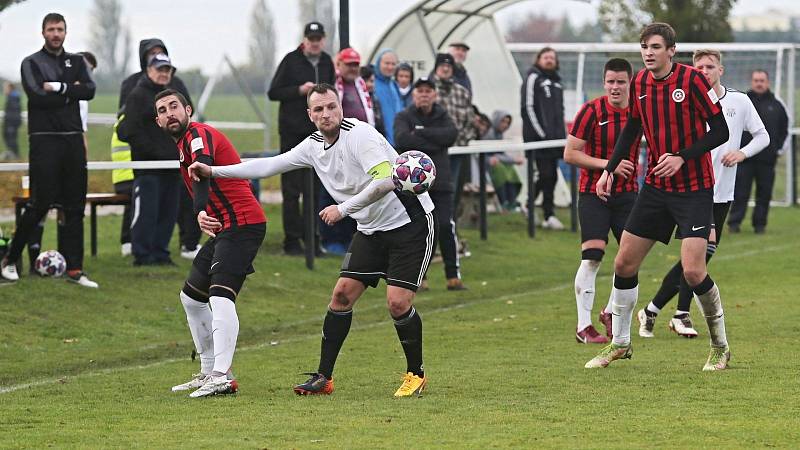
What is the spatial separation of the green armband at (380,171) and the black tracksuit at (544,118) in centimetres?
1218

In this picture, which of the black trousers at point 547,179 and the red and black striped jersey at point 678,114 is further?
the black trousers at point 547,179

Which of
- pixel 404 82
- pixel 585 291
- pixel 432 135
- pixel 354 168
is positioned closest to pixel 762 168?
pixel 404 82

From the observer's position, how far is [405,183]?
8750 mm

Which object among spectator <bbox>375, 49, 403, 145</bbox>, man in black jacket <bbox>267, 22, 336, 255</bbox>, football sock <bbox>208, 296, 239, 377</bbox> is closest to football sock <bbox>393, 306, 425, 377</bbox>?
football sock <bbox>208, 296, 239, 377</bbox>

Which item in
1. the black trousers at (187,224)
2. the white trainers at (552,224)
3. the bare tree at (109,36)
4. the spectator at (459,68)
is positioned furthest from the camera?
the bare tree at (109,36)

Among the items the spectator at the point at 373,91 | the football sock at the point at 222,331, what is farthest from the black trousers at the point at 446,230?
the football sock at the point at 222,331

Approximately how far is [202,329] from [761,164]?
47.8ft

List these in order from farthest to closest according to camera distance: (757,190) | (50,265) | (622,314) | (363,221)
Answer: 1. (757,190)
2. (50,265)
3. (622,314)
4. (363,221)

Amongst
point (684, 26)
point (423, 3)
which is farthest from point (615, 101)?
point (684, 26)

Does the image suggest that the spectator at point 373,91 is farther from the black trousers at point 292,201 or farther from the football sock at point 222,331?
the football sock at point 222,331

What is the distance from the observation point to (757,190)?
22.2m

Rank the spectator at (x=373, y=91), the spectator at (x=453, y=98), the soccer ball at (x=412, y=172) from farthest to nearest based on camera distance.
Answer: the spectator at (x=453, y=98)
the spectator at (x=373, y=91)
the soccer ball at (x=412, y=172)

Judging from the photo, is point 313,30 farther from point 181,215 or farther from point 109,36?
point 109,36

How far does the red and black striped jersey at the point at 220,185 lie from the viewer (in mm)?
9383
